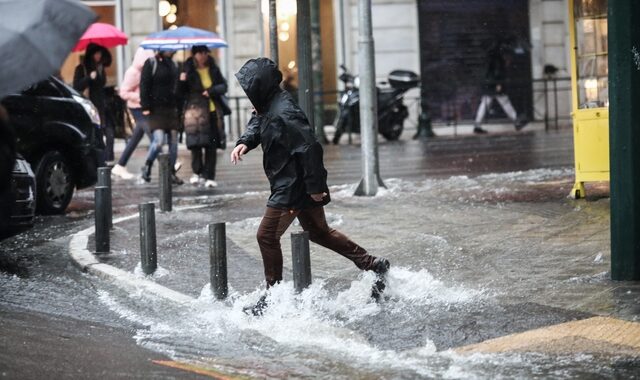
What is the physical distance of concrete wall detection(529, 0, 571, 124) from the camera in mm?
32844

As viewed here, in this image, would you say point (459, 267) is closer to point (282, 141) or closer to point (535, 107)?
point (282, 141)

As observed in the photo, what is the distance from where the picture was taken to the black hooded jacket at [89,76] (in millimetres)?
21656

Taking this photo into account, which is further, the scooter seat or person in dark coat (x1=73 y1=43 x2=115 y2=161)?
the scooter seat

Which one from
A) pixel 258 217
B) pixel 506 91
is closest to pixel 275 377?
pixel 258 217

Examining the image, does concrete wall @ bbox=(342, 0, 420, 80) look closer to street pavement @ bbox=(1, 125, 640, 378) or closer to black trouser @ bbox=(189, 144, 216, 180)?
street pavement @ bbox=(1, 125, 640, 378)

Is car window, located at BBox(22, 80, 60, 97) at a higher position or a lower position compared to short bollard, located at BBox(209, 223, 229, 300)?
higher

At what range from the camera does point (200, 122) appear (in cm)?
1805

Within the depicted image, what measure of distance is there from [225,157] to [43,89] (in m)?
11.2

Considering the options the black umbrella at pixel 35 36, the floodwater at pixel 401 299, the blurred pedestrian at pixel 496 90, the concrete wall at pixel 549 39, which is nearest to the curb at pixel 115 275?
the floodwater at pixel 401 299

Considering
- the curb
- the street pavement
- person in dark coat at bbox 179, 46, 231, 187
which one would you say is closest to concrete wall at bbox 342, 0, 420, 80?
the street pavement

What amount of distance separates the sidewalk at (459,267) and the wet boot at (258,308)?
0.10 metres

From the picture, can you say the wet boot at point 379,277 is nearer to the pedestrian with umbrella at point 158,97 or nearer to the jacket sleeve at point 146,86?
the pedestrian with umbrella at point 158,97

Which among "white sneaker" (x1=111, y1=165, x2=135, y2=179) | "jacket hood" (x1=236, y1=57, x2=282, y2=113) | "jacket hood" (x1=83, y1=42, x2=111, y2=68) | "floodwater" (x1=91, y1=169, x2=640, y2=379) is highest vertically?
"jacket hood" (x1=83, y1=42, x2=111, y2=68)

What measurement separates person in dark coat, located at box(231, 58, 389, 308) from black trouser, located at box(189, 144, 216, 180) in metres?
9.45
